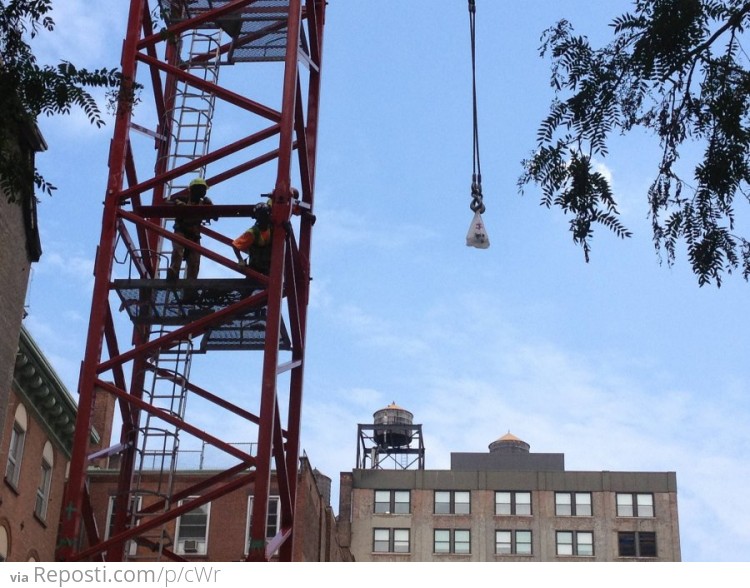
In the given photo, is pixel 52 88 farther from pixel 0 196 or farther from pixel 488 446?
pixel 488 446

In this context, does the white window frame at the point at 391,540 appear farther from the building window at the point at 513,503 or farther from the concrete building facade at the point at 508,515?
the building window at the point at 513,503

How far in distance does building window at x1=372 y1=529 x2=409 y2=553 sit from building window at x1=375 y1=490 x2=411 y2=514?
1.44m

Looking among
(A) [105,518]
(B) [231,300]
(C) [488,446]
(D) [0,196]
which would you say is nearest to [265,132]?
(B) [231,300]

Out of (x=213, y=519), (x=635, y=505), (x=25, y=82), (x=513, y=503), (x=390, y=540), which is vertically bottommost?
(x=25, y=82)

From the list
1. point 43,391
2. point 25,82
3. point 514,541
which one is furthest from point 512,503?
point 25,82

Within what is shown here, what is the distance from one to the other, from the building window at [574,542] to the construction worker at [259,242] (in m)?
65.9

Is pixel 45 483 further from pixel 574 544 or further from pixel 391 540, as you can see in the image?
pixel 574 544

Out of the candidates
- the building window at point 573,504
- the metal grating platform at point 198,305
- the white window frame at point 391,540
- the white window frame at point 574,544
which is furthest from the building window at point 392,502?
the metal grating platform at point 198,305

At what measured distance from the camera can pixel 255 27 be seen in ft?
78.9

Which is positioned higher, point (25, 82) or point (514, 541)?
point (514, 541)

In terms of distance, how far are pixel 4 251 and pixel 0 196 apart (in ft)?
3.49

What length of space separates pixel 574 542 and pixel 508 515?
15.0ft

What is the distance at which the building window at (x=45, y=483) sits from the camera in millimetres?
38250

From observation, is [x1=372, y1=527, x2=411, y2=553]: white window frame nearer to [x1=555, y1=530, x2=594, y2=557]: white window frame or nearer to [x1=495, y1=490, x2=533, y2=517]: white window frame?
[x1=495, y1=490, x2=533, y2=517]: white window frame
